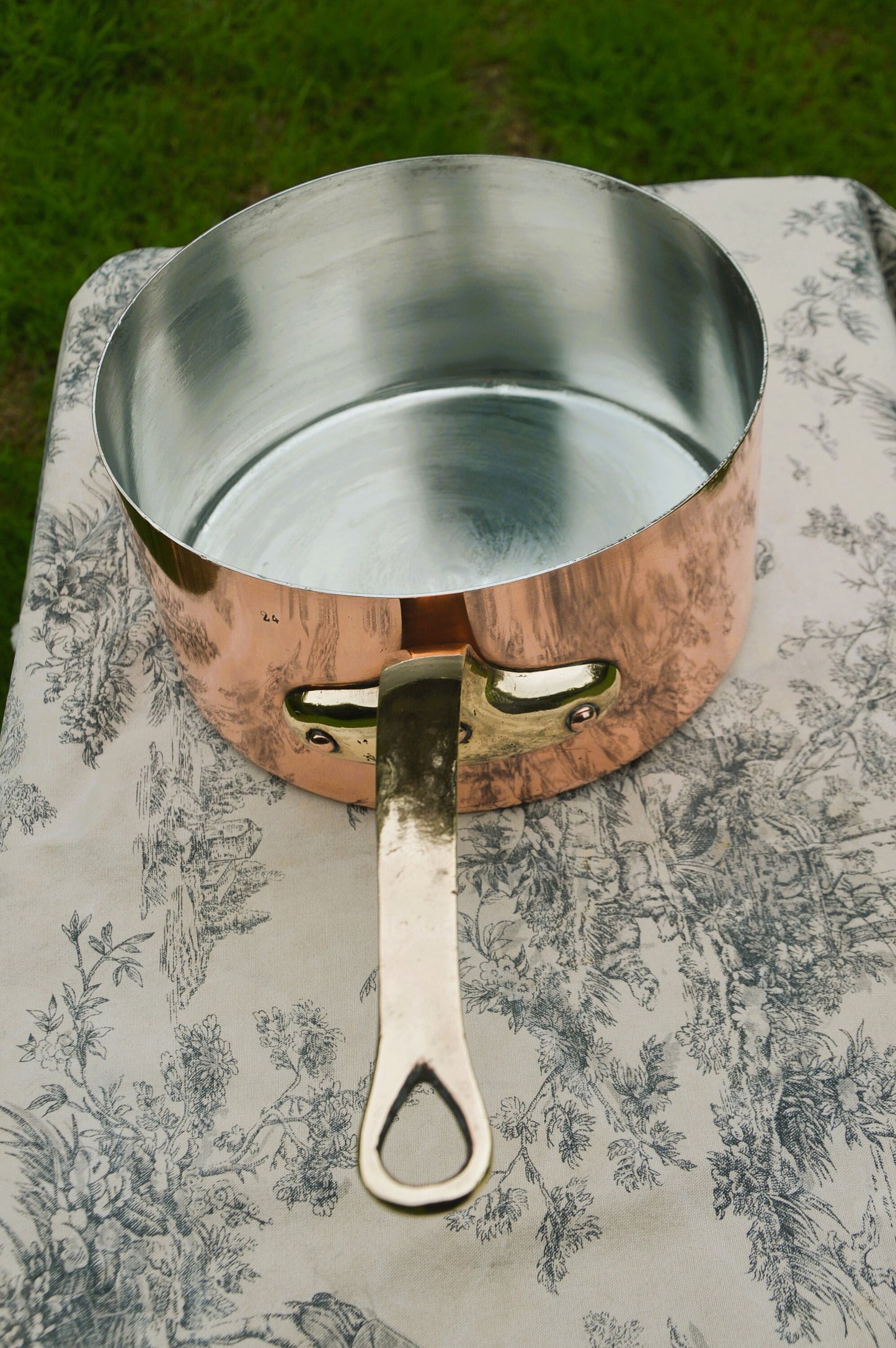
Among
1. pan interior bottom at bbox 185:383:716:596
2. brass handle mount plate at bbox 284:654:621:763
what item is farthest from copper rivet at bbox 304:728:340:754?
pan interior bottom at bbox 185:383:716:596

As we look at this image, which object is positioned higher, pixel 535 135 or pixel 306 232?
pixel 535 135

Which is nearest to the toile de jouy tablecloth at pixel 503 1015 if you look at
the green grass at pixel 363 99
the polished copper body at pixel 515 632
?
the polished copper body at pixel 515 632

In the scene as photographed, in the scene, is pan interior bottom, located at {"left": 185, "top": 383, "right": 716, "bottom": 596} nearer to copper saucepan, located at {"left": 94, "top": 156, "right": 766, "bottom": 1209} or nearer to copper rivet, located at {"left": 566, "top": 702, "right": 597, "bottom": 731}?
copper saucepan, located at {"left": 94, "top": 156, "right": 766, "bottom": 1209}

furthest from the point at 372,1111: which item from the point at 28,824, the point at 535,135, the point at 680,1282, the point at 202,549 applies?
the point at 535,135

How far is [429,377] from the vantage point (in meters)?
0.71

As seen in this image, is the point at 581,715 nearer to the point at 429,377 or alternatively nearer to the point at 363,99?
the point at 429,377

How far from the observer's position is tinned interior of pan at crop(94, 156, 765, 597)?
0.59 meters

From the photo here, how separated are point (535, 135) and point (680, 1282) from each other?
1.18 m

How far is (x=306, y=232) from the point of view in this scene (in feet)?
2.06

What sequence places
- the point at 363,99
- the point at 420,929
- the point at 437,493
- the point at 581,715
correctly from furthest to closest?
the point at 363,99
the point at 437,493
the point at 581,715
the point at 420,929

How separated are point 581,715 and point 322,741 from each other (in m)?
0.10

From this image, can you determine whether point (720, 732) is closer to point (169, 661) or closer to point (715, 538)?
point (715, 538)

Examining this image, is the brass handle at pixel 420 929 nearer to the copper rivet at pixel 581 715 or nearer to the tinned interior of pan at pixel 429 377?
the copper rivet at pixel 581 715

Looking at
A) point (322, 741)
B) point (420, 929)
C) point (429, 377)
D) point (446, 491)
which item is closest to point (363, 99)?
point (429, 377)
